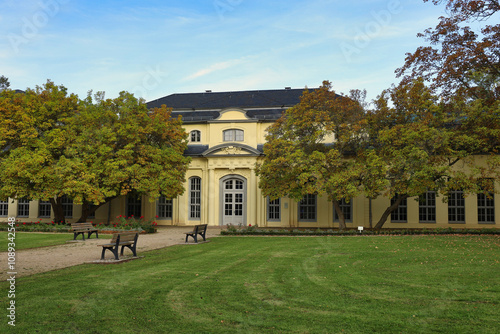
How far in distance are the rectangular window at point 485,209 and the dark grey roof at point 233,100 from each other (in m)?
14.3

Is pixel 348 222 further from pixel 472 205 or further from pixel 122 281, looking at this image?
pixel 122 281

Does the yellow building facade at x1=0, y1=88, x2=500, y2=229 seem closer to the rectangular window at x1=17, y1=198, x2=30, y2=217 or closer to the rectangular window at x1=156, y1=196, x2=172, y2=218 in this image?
the rectangular window at x1=156, y1=196, x2=172, y2=218

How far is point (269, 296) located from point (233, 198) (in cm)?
2312

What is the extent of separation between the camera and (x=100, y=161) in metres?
25.1

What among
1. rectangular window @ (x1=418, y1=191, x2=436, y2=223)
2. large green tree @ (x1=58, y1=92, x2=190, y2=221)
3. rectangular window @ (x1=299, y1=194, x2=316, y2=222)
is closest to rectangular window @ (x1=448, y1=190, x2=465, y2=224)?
rectangular window @ (x1=418, y1=191, x2=436, y2=223)

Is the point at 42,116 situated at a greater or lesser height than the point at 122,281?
greater

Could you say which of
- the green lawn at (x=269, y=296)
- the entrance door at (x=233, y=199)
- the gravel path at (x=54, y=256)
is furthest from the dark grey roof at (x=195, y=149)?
the green lawn at (x=269, y=296)

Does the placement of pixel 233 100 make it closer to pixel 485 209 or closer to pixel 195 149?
pixel 195 149

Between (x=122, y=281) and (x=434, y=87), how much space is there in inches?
540

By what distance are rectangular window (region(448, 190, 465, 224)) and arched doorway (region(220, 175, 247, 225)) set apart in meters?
13.7

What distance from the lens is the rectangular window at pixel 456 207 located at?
95.3 feet

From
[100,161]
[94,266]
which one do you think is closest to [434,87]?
[94,266]

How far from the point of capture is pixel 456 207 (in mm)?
29125

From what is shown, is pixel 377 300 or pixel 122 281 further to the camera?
pixel 122 281
